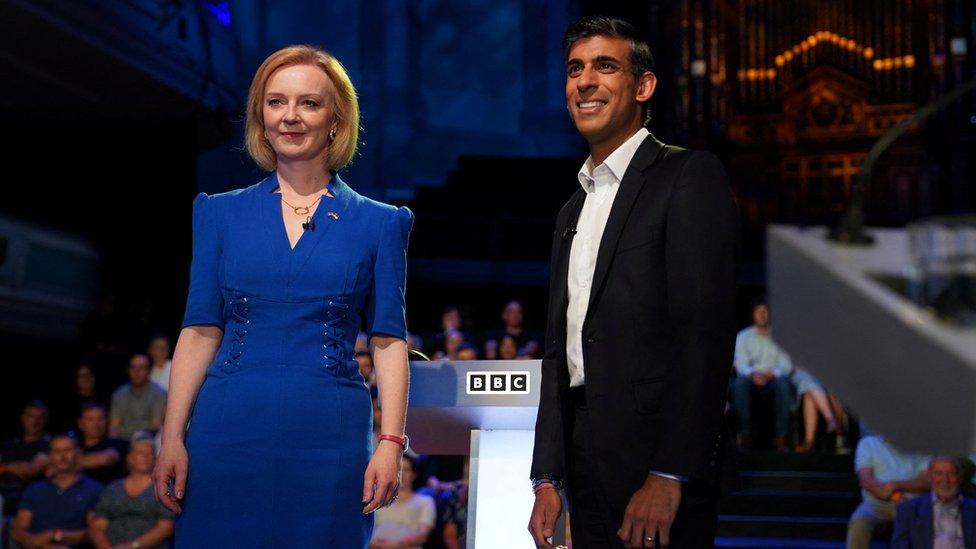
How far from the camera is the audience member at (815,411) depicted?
6.79 meters

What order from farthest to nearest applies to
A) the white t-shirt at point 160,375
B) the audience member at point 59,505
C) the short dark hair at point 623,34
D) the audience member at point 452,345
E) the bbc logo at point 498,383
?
the white t-shirt at point 160,375 → the audience member at point 452,345 → the audience member at point 59,505 → the bbc logo at point 498,383 → the short dark hair at point 623,34

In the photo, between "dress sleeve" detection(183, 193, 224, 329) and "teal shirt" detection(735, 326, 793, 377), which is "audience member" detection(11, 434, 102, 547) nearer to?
"teal shirt" detection(735, 326, 793, 377)

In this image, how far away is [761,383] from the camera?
698 cm

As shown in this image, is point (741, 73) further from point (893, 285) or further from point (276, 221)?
point (893, 285)

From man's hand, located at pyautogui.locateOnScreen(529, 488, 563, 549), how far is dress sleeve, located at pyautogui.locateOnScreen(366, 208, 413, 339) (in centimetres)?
39

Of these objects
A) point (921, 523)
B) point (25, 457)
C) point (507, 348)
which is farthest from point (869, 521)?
point (25, 457)

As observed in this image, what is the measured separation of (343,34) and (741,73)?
3929 millimetres

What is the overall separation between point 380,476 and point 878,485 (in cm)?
405

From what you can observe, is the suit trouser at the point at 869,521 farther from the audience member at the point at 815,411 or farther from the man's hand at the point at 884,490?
the audience member at the point at 815,411

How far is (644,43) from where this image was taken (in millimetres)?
2008

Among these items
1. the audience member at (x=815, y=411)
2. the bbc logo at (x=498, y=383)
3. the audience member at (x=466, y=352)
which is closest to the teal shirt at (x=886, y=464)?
the audience member at (x=815, y=411)

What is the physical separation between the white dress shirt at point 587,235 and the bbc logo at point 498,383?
0.47m

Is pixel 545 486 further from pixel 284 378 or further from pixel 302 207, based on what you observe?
pixel 302 207

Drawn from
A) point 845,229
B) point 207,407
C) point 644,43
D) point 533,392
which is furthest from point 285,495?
point 845,229
